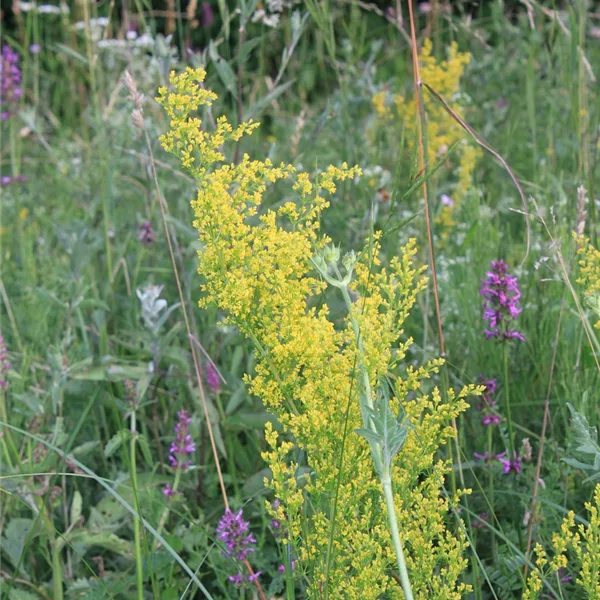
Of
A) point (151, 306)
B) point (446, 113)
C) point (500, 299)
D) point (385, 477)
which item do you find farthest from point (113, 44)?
point (385, 477)

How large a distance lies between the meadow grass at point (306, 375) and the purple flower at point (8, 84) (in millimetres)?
18

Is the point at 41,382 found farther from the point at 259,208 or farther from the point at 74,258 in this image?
the point at 259,208

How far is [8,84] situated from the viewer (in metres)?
3.25

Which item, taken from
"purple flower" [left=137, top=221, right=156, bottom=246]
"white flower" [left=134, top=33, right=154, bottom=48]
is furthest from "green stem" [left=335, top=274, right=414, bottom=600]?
"white flower" [left=134, top=33, right=154, bottom=48]

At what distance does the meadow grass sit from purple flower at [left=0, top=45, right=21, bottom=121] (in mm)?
18

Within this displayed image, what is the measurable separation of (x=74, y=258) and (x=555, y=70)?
7.60 ft

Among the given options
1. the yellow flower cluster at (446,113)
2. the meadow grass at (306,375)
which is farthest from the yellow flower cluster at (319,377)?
the yellow flower cluster at (446,113)

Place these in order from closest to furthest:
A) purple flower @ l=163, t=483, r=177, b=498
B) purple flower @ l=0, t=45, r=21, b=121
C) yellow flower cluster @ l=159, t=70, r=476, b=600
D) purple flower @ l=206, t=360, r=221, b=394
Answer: yellow flower cluster @ l=159, t=70, r=476, b=600 → purple flower @ l=163, t=483, r=177, b=498 → purple flower @ l=206, t=360, r=221, b=394 → purple flower @ l=0, t=45, r=21, b=121

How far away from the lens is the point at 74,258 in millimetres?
2225

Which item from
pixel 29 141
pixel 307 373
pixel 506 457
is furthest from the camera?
pixel 29 141

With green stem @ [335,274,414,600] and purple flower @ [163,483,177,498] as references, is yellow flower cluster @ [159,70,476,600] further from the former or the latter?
purple flower @ [163,483,177,498]

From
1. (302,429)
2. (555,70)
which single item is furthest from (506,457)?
(555,70)

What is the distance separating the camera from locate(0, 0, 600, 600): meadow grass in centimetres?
117

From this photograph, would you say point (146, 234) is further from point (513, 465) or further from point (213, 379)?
point (513, 465)
